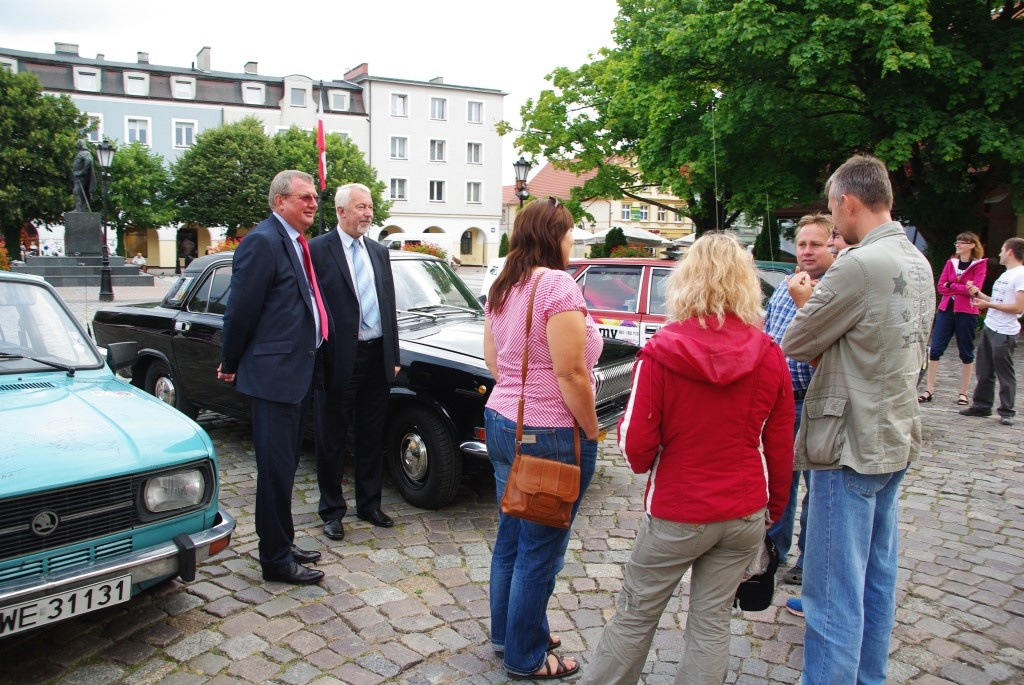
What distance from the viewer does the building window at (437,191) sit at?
6103 cm

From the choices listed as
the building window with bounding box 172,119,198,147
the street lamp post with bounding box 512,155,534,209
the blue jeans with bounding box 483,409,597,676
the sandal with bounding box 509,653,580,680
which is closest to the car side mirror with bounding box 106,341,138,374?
the blue jeans with bounding box 483,409,597,676

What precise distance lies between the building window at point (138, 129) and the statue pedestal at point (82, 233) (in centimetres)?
3046

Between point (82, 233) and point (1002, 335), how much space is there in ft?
88.1

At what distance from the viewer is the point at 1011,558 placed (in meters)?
4.69

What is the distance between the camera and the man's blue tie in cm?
472

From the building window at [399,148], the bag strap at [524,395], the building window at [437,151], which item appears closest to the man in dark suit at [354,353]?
the bag strap at [524,395]

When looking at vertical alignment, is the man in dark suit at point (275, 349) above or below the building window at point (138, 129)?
below

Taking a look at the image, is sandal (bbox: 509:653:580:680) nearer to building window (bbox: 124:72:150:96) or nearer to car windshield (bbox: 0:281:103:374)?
car windshield (bbox: 0:281:103:374)

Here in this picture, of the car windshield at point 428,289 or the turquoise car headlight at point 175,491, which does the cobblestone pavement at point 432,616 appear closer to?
the turquoise car headlight at point 175,491

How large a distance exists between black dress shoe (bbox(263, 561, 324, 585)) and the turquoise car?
46 centimetres

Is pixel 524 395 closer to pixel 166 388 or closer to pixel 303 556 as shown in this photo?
pixel 303 556

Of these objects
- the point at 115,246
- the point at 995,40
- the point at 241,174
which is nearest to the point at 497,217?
the point at 241,174

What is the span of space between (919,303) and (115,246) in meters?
53.2

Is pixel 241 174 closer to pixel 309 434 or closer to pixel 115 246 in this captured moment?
pixel 115 246
